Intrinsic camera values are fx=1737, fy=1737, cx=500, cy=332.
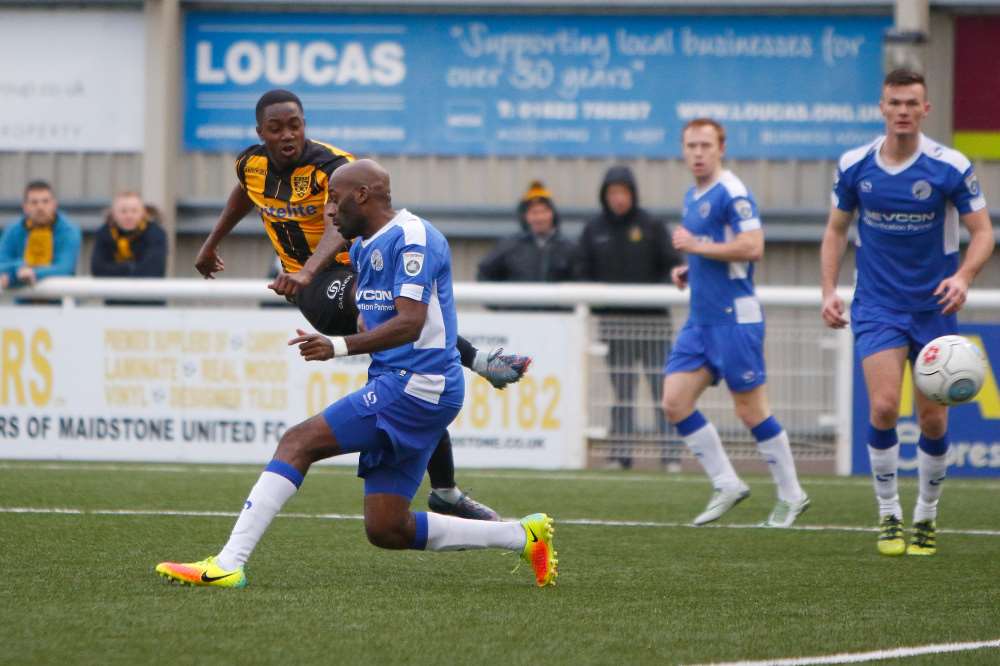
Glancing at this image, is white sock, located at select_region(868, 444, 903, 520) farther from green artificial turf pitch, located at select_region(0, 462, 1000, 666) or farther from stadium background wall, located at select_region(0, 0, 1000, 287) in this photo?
stadium background wall, located at select_region(0, 0, 1000, 287)

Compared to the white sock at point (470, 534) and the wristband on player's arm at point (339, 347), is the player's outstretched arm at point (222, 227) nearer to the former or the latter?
the white sock at point (470, 534)

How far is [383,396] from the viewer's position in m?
Answer: 6.25

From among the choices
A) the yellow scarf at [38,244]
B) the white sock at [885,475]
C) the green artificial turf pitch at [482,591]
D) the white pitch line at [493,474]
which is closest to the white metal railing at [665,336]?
the yellow scarf at [38,244]

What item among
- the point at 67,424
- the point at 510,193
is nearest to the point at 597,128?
the point at 510,193

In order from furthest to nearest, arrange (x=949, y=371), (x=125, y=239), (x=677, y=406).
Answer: (x=125, y=239), (x=677, y=406), (x=949, y=371)

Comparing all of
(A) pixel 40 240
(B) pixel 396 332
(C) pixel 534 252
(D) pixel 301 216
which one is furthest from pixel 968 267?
(A) pixel 40 240

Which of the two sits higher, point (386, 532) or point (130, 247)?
point (130, 247)

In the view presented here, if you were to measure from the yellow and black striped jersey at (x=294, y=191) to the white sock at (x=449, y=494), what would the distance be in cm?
129

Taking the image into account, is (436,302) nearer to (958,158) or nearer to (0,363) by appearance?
(958,158)

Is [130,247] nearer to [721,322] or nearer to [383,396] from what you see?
[721,322]

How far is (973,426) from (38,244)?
7113 millimetres

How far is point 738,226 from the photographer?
8.98 m

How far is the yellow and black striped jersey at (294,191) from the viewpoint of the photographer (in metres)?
7.92

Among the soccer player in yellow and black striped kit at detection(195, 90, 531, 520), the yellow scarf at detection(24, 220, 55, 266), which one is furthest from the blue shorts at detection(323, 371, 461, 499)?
the yellow scarf at detection(24, 220, 55, 266)
